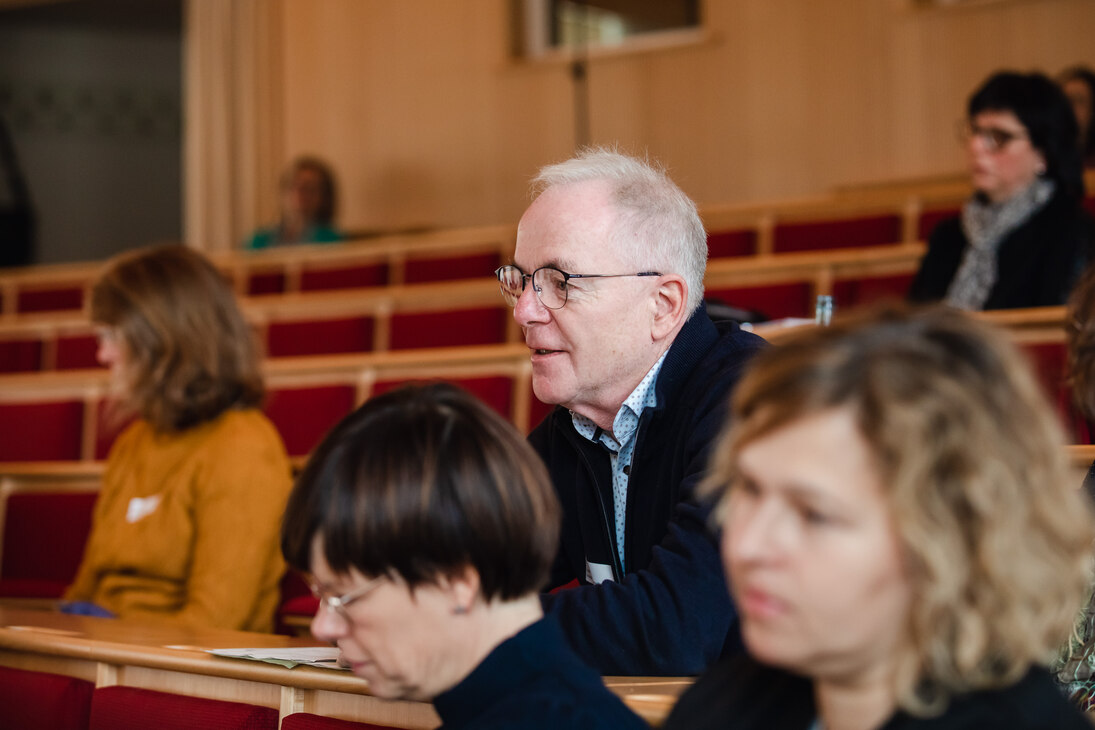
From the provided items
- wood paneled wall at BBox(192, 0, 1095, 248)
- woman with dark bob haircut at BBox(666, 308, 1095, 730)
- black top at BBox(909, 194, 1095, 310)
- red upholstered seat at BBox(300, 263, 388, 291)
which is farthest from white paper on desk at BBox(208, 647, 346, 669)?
red upholstered seat at BBox(300, 263, 388, 291)

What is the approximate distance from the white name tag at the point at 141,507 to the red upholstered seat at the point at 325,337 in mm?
1435

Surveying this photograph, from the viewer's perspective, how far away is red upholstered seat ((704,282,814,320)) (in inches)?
116

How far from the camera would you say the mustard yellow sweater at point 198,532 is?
1878mm

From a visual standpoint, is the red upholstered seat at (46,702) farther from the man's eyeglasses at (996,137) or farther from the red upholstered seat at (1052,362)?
the man's eyeglasses at (996,137)

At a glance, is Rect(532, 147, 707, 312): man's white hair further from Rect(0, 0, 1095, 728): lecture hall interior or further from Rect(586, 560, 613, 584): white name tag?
Rect(586, 560, 613, 584): white name tag

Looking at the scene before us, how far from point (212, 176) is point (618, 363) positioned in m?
5.15

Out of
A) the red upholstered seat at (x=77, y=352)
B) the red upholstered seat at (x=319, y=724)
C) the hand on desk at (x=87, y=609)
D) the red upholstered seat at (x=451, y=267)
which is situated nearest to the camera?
the red upholstered seat at (x=319, y=724)

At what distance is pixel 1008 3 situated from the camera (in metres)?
4.61

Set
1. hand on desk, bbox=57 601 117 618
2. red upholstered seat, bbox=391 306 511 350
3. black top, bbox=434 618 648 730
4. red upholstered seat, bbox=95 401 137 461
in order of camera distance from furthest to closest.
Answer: red upholstered seat, bbox=391 306 511 350 < red upholstered seat, bbox=95 401 137 461 < hand on desk, bbox=57 601 117 618 < black top, bbox=434 618 648 730

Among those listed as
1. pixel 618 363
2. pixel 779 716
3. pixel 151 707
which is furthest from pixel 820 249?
pixel 779 716

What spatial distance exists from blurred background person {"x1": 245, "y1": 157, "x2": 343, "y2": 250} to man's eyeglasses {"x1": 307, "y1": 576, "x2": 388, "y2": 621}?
4.13 meters

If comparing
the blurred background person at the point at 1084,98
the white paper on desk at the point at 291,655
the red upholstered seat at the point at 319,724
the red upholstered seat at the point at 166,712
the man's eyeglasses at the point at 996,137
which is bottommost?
the red upholstered seat at the point at 166,712

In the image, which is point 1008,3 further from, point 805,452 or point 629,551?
point 805,452

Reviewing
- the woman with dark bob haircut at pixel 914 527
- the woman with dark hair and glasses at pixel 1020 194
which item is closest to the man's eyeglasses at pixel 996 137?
the woman with dark hair and glasses at pixel 1020 194
